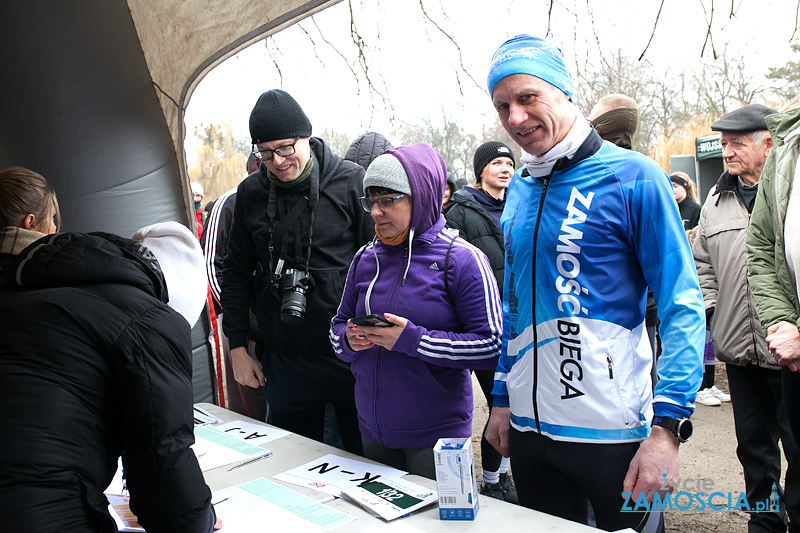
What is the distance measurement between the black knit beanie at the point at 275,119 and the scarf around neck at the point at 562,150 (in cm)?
107

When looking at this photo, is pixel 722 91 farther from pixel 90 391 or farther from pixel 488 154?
pixel 90 391

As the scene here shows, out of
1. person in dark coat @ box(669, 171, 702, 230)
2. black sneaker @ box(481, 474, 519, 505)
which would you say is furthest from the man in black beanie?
person in dark coat @ box(669, 171, 702, 230)

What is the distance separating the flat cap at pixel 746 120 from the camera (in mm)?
2574

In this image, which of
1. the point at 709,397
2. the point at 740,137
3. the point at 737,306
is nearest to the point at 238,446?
the point at 737,306

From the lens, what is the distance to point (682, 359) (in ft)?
4.35

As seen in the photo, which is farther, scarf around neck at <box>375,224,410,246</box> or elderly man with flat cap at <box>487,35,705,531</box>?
scarf around neck at <box>375,224,410,246</box>

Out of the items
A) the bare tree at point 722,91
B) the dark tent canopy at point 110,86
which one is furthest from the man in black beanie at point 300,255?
the bare tree at point 722,91

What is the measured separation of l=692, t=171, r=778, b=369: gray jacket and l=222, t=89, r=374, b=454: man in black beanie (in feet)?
5.47

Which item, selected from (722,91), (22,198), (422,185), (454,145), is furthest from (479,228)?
(454,145)

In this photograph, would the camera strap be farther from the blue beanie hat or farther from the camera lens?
the blue beanie hat

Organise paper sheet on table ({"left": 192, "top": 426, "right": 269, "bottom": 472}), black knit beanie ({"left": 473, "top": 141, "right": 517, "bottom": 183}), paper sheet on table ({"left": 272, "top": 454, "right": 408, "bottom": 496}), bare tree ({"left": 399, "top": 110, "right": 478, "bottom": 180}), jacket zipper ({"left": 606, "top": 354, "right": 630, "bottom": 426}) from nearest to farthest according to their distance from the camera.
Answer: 1. jacket zipper ({"left": 606, "top": 354, "right": 630, "bottom": 426})
2. paper sheet on table ({"left": 272, "top": 454, "right": 408, "bottom": 496})
3. paper sheet on table ({"left": 192, "top": 426, "right": 269, "bottom": 472})
4. black knit beanie ({"left": 473, "top": 141, "right": 517, "bottom": 183})
5. bare tree ({"left": 399, "top": 110, "right": 478, "bottom": 180})

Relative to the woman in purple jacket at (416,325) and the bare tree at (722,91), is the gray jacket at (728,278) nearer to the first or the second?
the woman in purple jacket at (416,325)

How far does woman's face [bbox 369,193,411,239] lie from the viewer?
1.92m

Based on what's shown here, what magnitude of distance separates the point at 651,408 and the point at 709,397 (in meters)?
3.74
